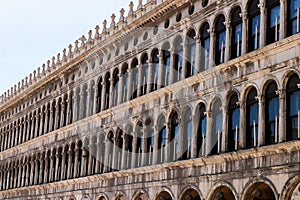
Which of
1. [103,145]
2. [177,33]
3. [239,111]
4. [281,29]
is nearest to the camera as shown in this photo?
[281,29]

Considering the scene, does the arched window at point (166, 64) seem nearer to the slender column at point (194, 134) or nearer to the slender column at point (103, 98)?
the slender column at point (194, 134)

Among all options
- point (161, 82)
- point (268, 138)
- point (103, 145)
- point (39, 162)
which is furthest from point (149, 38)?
point (39, 162)

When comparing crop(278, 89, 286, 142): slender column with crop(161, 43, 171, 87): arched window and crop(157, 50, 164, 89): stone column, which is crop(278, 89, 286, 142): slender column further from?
crop(157, 50, 164, 89): stone column

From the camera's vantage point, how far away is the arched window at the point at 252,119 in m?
20.6

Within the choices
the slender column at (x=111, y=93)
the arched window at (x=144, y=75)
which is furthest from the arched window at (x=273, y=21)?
the slender column at (x=111, y=93)

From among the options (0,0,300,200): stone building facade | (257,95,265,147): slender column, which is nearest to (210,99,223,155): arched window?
(0,0,300,200): stone building facade

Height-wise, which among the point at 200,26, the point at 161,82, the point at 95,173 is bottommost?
the point at 95,173

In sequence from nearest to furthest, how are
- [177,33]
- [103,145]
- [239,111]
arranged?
1. [239,111]
2. [177,33]
3. [103,145]

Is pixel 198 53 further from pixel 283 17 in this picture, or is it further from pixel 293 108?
pixel 293 108

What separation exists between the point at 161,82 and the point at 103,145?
6301 millimetres

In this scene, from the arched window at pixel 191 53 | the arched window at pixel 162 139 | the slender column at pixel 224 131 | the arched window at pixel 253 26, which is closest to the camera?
the arched window at pixel 253 26

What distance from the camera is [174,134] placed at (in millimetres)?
25672

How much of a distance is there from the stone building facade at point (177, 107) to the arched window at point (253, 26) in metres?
0.05

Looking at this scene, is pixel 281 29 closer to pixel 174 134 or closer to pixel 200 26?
pixel 200 26
